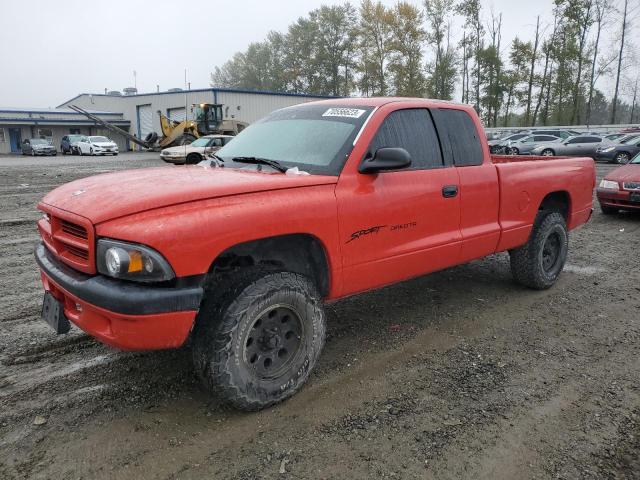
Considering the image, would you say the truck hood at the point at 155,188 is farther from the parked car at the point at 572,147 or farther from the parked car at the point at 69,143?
the parked car at the point at 69,143

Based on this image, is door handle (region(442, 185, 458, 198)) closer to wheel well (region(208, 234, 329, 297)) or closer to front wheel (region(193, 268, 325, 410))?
wheel well (region(208, 234, 329, 297))

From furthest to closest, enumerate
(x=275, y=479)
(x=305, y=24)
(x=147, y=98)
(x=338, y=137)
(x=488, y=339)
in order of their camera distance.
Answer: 1. (x=305, y=24)
2. (x=147, y=98)
3. (x=488, y=339)
4. (x=338, y=137)
5. (x=275, y=479)

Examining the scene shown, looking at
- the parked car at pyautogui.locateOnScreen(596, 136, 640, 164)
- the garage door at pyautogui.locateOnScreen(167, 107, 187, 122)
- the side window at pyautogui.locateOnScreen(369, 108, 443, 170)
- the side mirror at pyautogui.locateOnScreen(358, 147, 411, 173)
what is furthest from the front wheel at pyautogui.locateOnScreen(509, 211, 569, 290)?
the garage door at pyautogui.locateOnScreen(167, 107, 187, 122)

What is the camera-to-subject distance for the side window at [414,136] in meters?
3.57

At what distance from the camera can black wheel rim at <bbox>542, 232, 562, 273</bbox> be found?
5.18 metres

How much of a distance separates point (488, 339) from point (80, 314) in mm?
2991

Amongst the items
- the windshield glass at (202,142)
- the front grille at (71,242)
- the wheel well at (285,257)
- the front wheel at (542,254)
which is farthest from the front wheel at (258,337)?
the windshield glass at (202,142)

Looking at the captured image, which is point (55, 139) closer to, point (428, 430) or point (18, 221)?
point (18, 221)

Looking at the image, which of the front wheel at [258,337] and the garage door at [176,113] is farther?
the garage door at [176,113]

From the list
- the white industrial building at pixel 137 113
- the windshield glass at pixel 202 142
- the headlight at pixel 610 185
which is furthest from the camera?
the white industrial building at pixel 137 113

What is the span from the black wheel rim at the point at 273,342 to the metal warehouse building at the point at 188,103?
3643cm

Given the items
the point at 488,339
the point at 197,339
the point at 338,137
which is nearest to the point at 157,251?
the point at 197,339

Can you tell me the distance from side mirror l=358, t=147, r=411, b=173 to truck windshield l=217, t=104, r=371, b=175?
17 cm

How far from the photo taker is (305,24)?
70.2m
